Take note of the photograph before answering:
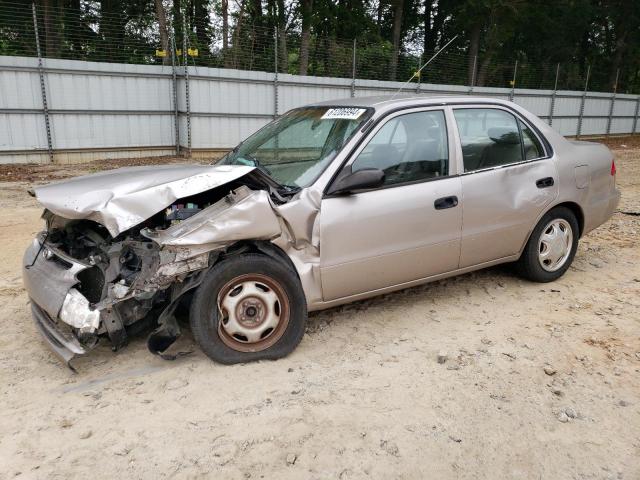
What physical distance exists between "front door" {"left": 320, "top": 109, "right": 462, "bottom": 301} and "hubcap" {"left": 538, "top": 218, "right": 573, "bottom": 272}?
1068mm

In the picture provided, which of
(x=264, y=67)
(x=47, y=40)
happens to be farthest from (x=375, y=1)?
(x=47, y=40)

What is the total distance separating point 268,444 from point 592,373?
2.11 m

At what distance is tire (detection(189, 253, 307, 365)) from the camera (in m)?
3.29

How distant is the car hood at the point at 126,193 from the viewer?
125 inches

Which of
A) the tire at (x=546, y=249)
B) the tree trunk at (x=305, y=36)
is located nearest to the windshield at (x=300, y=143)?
the tire at (x=546, y=249)

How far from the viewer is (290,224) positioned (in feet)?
11.3

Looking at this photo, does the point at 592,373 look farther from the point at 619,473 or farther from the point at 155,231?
the point at 155,231

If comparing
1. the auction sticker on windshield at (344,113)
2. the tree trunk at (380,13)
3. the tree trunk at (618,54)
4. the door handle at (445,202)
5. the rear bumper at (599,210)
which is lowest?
the rear bumper at (599,210)

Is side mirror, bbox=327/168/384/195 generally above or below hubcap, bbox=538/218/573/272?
above

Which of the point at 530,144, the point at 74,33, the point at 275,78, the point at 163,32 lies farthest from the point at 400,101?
the point at 163,32

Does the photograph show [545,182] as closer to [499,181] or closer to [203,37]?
[499,181]

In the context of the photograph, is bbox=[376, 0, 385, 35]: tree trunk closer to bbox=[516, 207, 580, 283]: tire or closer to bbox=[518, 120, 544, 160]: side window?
bbox=[518, 120, 544, 160]: side window

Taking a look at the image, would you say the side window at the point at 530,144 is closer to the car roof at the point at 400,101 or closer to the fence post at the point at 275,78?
the car roof at the point at 400,101

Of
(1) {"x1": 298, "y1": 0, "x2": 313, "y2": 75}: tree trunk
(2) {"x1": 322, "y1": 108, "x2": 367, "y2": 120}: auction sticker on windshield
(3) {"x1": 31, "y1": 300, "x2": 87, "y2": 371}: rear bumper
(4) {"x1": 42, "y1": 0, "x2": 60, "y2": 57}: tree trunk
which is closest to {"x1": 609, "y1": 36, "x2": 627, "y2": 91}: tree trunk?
(1) {"x1": 298, "y1": 0, "x2": 313, "y2": 75}: tree trunk
